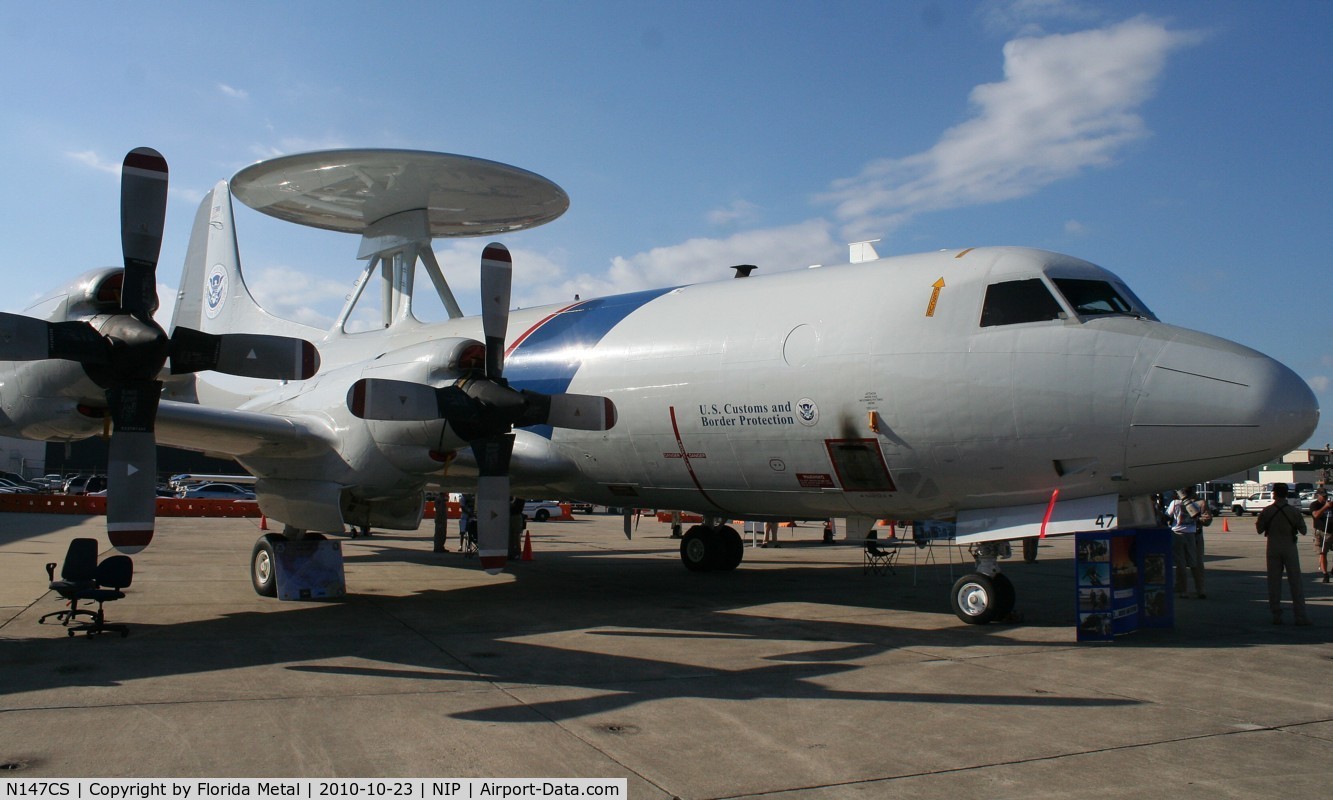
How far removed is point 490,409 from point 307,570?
4211 mm

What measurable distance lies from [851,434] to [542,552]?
45.5ft

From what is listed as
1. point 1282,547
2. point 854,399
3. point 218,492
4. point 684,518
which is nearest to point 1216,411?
point 854,399

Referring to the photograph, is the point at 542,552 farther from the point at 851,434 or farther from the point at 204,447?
the point at 851,434

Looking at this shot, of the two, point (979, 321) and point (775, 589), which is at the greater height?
point (979, 321)

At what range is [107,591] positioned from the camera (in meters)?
9.63

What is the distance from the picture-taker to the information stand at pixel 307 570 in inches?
493

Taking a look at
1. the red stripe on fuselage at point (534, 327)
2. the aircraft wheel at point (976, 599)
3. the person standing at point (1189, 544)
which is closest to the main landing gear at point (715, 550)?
the red stripe on fuselage at point (534, 327)

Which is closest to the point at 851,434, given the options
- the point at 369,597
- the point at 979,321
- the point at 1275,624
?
the point at 979,321

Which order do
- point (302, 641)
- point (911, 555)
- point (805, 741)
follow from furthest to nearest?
point (911, 555) → point (302, 641) → point (805, 741)

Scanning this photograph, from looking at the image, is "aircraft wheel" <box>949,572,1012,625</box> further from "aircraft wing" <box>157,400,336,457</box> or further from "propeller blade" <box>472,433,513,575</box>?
"aircraft wing" <box>157,400,336,457</box>

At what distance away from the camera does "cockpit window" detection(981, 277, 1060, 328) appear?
9.90 meters

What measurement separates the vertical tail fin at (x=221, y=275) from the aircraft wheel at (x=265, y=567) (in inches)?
283

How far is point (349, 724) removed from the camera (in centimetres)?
631

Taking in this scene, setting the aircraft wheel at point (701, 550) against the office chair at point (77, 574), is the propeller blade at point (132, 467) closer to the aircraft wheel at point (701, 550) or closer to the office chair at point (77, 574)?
the office chair at point (77, 574)
